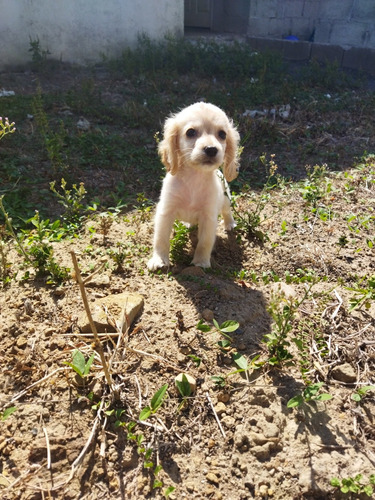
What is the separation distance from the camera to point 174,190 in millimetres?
3623

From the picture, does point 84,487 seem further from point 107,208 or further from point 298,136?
point 298,136

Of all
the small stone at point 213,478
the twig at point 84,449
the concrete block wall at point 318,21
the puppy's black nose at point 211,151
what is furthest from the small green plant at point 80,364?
the concrete block wall at point 318,21

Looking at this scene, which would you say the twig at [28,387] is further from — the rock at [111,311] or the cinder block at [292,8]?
the cinder block at [292,8]

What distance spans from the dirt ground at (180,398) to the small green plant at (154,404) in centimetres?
6

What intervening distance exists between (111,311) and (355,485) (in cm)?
166

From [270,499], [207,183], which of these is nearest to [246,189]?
[207,183]

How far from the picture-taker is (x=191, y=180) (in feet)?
11.9

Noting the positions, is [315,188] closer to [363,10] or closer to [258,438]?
[258,438]

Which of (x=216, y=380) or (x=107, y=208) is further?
(x=107, y=208)

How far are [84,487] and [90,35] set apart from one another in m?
9.92

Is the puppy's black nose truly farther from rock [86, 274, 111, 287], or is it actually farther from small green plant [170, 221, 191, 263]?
A: rock [86, 274, 111, 287]

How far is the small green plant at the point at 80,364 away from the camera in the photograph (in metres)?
2.17

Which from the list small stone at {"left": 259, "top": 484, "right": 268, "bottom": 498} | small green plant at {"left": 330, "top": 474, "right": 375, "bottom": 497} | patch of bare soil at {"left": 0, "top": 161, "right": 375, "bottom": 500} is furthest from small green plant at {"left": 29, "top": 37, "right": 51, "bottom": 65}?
small green plant at {"left": 330, "top": 474, "right": 375, "bottom": 497}

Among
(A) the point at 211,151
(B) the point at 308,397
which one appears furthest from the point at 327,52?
(B) the point at 308,397
